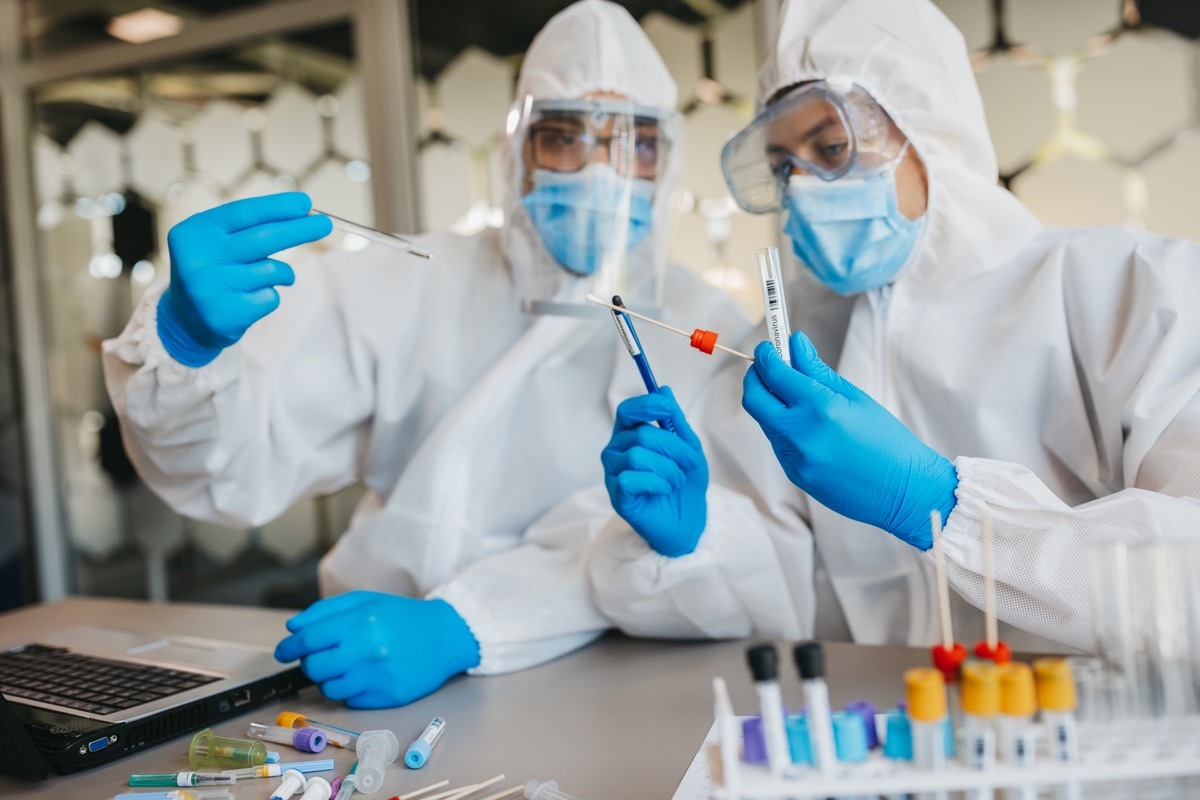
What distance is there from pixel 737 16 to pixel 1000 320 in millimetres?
1374

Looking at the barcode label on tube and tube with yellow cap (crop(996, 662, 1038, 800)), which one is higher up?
the barcode label on tube

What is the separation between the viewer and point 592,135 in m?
1.40

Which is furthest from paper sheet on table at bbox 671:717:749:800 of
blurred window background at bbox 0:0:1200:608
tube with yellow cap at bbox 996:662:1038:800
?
blurred window background at bbox 0:0:1200:608

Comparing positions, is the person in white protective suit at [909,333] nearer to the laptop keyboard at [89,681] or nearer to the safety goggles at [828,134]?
the safety goggles at [828,134]

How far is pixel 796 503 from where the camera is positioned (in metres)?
1.41

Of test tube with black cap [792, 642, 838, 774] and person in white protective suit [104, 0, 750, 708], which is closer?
test tube with black cap [792, 642, 838, 774]

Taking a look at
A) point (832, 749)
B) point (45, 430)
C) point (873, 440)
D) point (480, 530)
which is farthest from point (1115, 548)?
point (45, 430)

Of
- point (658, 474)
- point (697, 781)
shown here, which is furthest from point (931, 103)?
point (697, 781)

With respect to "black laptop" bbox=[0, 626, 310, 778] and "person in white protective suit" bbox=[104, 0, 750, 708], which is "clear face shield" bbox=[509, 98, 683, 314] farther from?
"black laptop" bbox=[0, 626, 310, 778]

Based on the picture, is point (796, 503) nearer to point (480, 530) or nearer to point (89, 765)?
point (480, 530)

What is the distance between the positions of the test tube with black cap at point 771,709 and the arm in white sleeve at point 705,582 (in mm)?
594

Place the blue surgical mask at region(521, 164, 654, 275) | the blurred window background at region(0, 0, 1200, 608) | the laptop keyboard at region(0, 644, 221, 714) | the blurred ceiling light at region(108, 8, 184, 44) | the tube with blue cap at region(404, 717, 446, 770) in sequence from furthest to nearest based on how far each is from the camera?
the blurred ceiling light at region(108, 8, 184, 44)
the blurred window background at region(0, 0, 1200, 608)
the blue surgical mask at region(521, 164, 654, 275)
the laptop keyboard at region(0, 644, 221, 714)
the tube with blue cap at region(404, 717, 446, 770)

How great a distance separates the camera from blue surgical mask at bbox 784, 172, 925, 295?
1.24m

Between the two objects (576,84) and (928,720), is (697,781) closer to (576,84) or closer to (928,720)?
(928,720)
